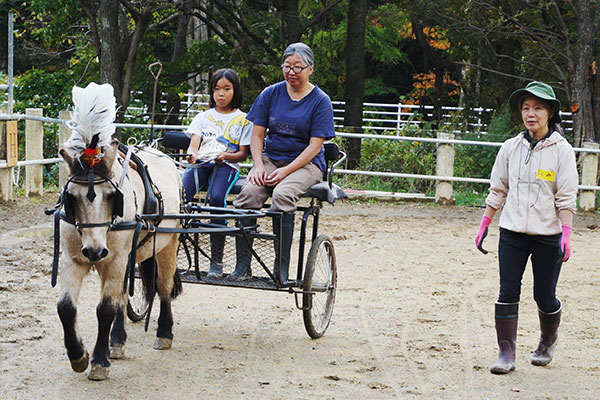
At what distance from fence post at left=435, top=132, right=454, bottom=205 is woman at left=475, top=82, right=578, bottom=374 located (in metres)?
9.36

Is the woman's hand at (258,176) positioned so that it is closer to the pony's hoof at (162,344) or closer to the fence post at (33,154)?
the pony's hoof at (162,344)

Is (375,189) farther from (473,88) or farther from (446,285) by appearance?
(473,88)

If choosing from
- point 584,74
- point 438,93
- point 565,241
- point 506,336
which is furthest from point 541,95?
point 438,93

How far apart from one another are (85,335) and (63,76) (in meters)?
13.3

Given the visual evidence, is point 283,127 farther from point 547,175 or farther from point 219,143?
point 547,175

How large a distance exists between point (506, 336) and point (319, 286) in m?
1.52

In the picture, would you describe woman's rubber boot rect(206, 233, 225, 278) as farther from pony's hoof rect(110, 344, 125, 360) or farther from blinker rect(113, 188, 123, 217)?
blinker rect(113, 188, 123, 217)

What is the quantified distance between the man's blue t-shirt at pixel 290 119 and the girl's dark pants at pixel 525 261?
159 centimetres

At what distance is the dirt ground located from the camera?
5.29 m

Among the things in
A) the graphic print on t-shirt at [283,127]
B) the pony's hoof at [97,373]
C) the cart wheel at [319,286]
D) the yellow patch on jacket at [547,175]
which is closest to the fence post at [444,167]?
the cart wheel at [319,286]

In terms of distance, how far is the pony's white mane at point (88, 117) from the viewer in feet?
16.0

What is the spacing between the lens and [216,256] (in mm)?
6637

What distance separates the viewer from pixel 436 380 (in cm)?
555

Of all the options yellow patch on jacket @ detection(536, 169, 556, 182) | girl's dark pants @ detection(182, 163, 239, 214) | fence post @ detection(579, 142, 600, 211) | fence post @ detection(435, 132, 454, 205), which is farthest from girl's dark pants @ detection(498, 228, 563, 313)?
fence post @ detection(579, 142, 600, 211)
